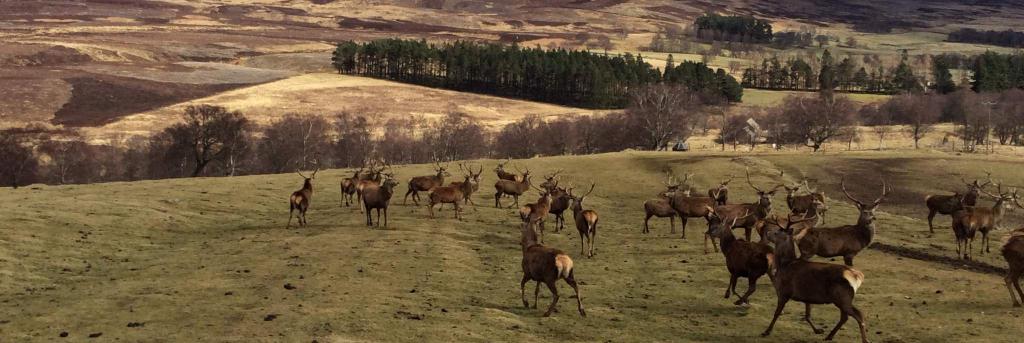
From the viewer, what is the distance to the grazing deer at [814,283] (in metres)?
18.4

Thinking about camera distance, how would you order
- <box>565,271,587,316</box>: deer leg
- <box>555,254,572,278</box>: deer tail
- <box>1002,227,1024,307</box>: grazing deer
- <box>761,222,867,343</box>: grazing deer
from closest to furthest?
<box>761,222,867,343</box>: grazing deer → <box>555,254,572,278</box>: deer tail → <box>565,271,587,316</box>: deer leg → <box>1002,227,1024,307</box>: grazing deer

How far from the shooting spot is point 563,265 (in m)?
21.1

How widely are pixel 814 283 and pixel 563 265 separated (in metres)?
6.15

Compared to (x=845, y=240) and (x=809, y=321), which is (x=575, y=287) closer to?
(x=809, y=321)

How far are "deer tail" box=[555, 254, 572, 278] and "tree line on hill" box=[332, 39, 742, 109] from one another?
138434 mm

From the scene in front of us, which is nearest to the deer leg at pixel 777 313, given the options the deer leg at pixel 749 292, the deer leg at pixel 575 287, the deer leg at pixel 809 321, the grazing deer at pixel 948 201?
the deer leg at pixel 809 321

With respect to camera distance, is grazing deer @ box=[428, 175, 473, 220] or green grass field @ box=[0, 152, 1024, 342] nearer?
green grass field @ box=[0, 152, 1024, 342]

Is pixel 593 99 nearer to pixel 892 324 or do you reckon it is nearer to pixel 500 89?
pixel 500 89

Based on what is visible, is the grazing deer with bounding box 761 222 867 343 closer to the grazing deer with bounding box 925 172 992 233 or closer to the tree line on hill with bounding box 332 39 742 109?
the grazing deer with bounding box 925 172 992 233

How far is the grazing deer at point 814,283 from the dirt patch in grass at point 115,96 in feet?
469

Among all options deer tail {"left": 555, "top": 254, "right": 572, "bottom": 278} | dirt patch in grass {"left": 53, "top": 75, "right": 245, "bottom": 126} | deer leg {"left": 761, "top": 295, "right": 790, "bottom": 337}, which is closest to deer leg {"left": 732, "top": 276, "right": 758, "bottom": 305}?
deer leg {"left": 761, "top": 295, "right": 790, "bottom": 337}

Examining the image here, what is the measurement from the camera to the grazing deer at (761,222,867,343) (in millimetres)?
18438

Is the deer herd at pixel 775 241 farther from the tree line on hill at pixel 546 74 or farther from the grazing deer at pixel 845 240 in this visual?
the tree line on hill at pixel 546 74

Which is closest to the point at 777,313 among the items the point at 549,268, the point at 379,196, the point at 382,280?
the point at 549,268
